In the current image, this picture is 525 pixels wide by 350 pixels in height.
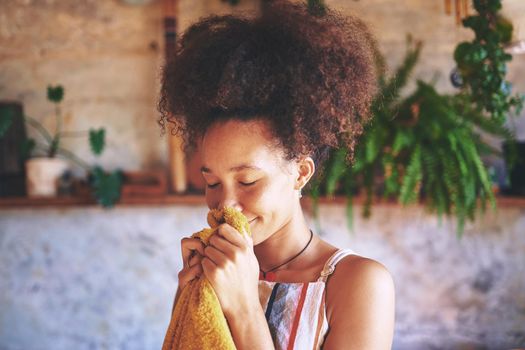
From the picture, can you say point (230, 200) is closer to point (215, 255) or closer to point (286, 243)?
point (215, 255)

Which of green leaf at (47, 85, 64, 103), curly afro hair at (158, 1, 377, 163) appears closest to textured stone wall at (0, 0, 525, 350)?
green leaf at (47, 85, 64, 103)

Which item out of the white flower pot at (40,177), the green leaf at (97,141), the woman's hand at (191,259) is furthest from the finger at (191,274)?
the white flower pot at (40,177)

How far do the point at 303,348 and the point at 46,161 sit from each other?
97.3 inches

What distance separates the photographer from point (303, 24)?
3.81 ft

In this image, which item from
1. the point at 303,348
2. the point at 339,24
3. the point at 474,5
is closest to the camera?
the point at 303,348

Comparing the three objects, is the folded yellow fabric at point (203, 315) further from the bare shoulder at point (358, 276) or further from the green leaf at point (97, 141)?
the green leaf at point (97, 141)

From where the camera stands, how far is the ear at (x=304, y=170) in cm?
121

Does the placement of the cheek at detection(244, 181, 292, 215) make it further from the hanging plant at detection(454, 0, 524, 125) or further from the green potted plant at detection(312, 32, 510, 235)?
the green potted plant at detection(312, 32, 510, 235)

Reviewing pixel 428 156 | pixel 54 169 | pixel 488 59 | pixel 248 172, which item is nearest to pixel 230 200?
pixel 248 172

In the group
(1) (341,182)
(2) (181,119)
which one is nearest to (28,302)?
(1) (341,182)

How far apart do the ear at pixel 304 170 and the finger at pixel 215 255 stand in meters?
0.25

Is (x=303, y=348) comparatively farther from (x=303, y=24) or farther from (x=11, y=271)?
(x=11, y=271)

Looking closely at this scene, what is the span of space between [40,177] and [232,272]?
244cm

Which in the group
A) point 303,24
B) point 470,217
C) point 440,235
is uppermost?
point 303,24
